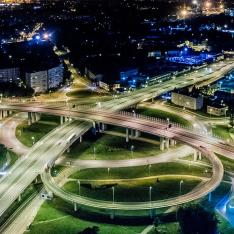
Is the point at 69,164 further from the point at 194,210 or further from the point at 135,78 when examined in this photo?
the point at 135,78

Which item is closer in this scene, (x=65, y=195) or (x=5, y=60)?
(x=65, y=195)

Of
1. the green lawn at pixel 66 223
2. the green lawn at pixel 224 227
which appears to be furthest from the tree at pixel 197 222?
the green lawn at pixel 66 223

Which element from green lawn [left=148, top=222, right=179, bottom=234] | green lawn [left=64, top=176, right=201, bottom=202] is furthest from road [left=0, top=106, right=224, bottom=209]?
green lawn [left=64, top=176, right=201, bottom=202]

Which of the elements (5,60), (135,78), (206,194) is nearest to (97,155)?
(206,194)

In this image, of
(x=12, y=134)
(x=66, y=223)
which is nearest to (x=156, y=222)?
(x=66, y=223)

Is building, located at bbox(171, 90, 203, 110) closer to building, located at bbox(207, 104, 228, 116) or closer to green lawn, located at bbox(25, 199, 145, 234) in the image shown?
building, located at bbox(207, 104, 228, 116)

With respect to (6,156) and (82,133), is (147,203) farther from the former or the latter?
(6,156)
